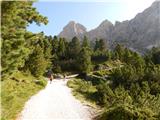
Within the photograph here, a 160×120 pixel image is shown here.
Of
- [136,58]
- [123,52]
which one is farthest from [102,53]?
[136,58]

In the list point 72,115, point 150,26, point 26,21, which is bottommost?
point 72,115

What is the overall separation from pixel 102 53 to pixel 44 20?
247 feet

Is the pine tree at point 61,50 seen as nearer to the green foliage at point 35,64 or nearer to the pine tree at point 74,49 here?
the pine tree at point 74,49

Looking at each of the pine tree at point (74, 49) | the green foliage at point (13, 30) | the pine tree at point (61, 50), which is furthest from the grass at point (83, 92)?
the pine tree at point (74, 49)

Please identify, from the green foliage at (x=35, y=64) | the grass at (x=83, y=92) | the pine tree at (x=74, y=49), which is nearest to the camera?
the grass at (x=83, y=92)

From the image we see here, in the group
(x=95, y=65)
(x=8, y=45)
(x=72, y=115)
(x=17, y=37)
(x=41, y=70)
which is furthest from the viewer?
(x=95, y=65)

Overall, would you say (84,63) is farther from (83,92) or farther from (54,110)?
(54,110)

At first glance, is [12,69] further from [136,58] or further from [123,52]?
[123,52]

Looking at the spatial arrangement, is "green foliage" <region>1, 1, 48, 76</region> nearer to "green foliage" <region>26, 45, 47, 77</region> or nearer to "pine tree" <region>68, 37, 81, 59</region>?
"green foliage" <region>26, 45, 47, 77</region>

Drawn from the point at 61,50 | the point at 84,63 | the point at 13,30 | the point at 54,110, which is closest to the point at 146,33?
the point at 61,50

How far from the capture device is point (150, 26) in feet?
623

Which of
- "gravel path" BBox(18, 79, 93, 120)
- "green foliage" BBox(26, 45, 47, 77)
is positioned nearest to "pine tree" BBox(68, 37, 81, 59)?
"green foliage" BBox(26, 45, 47, 77)

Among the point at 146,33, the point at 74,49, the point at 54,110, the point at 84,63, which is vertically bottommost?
the point at 54,110

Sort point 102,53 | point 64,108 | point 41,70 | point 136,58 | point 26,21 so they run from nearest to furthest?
point 26,21 → point 64,108 → point 41,70 → point 136,58 → point 102,53
